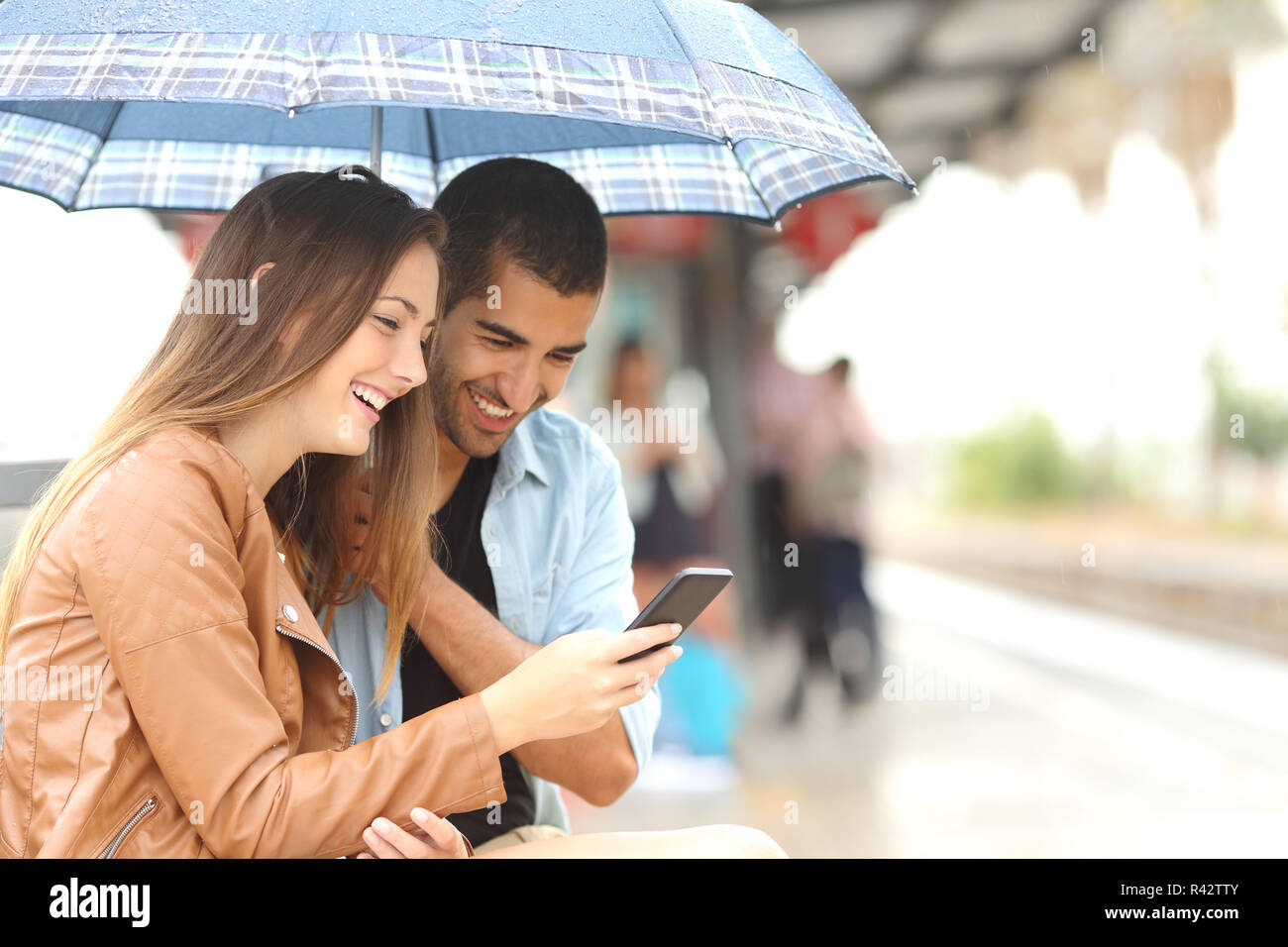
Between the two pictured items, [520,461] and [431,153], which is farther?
[431,153]

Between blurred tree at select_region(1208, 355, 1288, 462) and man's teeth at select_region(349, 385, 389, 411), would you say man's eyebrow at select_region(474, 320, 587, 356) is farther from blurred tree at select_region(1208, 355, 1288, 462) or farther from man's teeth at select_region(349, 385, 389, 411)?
blurred tree at select_region(1208, 355, 1288, 462)

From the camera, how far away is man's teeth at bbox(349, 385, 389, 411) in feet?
5.28

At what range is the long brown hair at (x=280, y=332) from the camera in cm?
148

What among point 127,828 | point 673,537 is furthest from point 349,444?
point 673,537

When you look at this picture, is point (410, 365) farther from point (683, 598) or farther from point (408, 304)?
point (683, 598)

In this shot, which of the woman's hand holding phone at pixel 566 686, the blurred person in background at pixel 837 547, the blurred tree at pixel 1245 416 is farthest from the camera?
the blurred tree at pixel 1245 416

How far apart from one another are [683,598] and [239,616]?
50cm

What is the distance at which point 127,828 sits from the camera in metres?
1.31

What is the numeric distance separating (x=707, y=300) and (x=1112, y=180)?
201 inches

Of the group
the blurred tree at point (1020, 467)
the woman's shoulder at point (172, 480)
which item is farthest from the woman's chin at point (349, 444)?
the blurred tree at point (1020, 467)

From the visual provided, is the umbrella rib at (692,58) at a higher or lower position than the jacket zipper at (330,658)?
higher

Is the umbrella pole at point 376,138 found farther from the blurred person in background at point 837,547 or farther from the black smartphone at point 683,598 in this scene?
the blurred person in background at point 837,547

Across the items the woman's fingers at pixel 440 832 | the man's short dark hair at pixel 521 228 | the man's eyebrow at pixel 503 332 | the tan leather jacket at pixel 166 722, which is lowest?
the woman's fingers at pixel 440 832

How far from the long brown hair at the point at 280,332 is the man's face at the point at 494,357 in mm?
303
